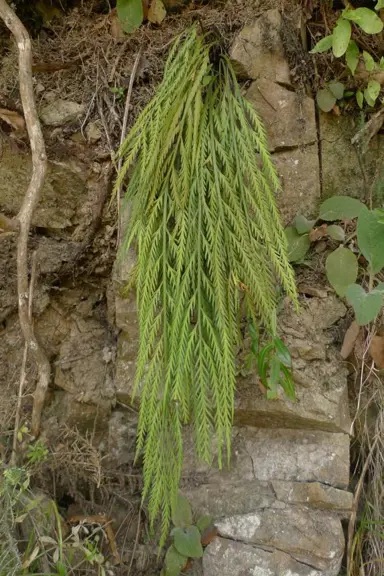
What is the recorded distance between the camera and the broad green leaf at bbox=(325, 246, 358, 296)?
5.74 ft

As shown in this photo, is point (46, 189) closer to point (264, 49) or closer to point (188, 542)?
point (264, 49)

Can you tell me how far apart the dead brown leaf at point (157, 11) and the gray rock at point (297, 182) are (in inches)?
24.8

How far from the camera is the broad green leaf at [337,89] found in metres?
1.87

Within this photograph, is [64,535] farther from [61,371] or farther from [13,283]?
[13,283]

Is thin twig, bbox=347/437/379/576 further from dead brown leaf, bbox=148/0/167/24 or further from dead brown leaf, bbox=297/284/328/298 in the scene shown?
dead brown leaf, bbox=148/0/167/24

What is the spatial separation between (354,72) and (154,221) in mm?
843

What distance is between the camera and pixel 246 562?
167 centimetres

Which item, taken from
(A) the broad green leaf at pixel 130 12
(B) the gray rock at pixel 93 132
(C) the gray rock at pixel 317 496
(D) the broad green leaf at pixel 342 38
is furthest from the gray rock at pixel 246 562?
(A) the broad green leaf at pixel 130 12

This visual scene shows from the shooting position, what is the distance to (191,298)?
1.58 m

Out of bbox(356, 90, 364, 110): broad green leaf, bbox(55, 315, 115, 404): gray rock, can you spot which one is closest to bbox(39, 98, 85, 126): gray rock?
bbox(55, 315, 115, 404): gray rock

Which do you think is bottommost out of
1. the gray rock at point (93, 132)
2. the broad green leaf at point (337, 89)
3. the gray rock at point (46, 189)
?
the gray rock at point (46, 189)

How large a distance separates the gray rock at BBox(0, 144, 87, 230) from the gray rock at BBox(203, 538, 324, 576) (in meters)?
1.18

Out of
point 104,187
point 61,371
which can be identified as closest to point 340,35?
point 104,187

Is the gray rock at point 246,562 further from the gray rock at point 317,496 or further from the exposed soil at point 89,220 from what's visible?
the exposed soil at point 89,220
